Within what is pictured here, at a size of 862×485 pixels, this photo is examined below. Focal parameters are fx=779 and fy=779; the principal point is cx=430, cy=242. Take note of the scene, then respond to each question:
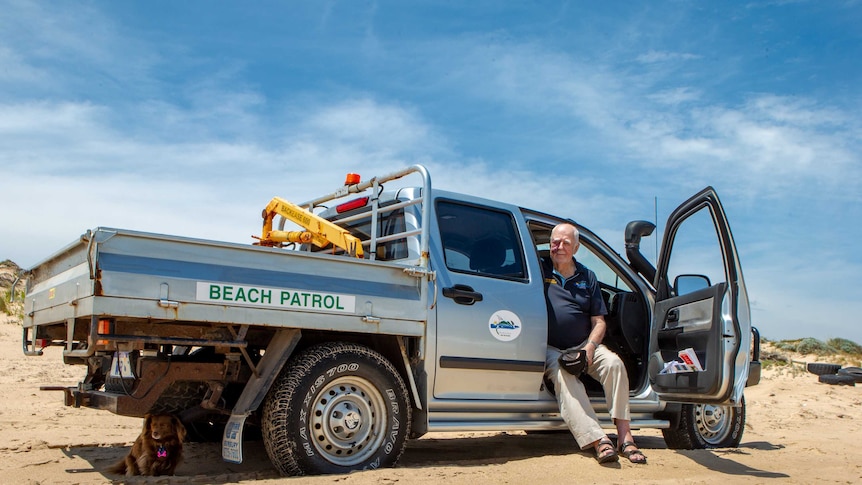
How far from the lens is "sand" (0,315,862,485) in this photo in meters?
4.79

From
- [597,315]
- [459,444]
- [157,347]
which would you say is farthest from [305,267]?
[459,444]

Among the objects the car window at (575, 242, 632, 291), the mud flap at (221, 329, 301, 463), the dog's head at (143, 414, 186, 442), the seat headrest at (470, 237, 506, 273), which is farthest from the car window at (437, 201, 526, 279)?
the dog's head at (143, 414, 186, 442)

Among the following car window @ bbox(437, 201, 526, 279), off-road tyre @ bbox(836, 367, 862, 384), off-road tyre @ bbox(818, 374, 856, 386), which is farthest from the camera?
off-road tyre @ bbox(836, 367, 862, 384)

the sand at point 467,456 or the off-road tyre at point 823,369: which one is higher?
the off-road tyre at point 823,369

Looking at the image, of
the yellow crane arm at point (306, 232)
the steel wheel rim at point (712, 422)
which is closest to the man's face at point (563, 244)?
the yellow crane arm at point (306, 232)

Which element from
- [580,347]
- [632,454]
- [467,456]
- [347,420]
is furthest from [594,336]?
[347,420]

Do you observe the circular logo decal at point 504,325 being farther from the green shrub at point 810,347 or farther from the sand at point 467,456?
the green shrub at point 810,347

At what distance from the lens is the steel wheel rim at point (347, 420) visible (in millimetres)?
4801

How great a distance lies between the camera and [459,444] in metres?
7.29

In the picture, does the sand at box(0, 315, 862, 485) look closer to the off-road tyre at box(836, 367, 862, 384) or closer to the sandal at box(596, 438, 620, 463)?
the sandal at box(596, 438, 620, 463)

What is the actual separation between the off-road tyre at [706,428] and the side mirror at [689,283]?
129cm

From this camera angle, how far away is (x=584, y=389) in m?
5.86

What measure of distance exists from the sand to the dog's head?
0.26 meters

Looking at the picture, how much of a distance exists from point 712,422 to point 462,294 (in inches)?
122
